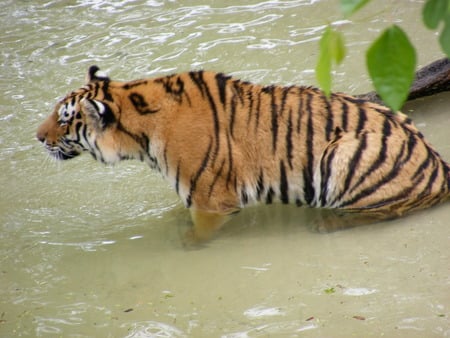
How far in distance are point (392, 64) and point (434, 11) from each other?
84 mm

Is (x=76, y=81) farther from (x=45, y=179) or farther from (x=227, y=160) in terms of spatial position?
(x=227, y=160)

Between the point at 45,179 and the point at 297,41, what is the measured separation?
276 cm

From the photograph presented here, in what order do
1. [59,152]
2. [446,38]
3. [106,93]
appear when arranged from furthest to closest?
[59,152] < [106,93] < [446,38]

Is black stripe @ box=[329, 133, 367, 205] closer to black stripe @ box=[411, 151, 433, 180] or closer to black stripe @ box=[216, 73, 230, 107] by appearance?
black stripe @ box=[411, 151, 433, 180]

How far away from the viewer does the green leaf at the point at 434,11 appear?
90cm

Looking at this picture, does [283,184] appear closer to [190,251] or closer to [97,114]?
[190,251]

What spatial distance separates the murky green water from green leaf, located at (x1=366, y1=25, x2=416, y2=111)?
2220 mm

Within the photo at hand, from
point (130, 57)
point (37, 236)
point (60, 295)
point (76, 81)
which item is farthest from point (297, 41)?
point (60, 295)

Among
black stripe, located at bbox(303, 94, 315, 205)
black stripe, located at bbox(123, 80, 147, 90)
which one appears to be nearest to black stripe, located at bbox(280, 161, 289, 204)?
black stripe, located at bbox(303, 94, 315, 205)

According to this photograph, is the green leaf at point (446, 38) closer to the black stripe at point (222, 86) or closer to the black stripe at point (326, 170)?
the black stripe at point (326, 170)

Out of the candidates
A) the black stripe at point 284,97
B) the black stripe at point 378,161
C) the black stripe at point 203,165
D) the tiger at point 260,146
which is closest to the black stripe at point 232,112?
the tiger at point 260,146

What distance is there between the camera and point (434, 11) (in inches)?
35.5

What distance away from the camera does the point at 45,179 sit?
17.4 ft

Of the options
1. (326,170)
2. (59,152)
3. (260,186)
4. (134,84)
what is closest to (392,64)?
Answer: (326,170)
